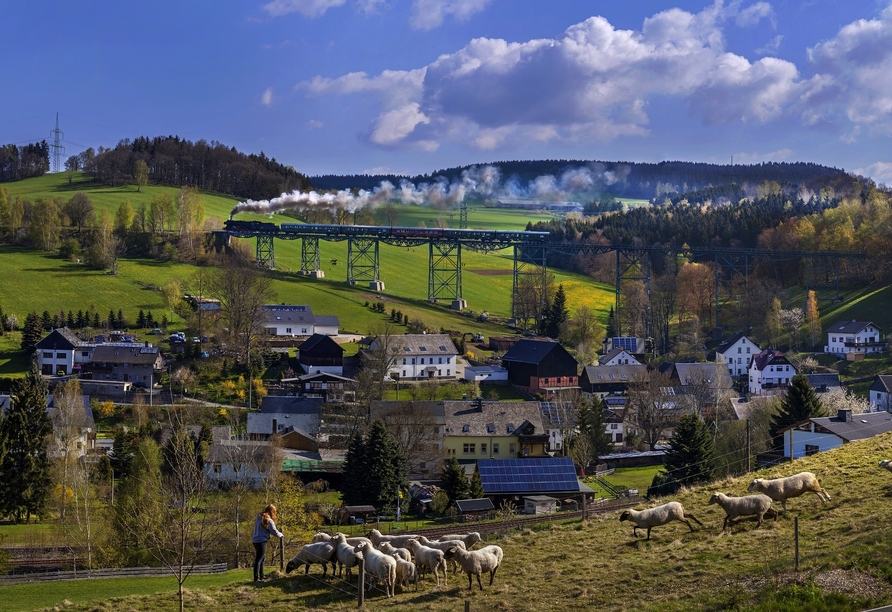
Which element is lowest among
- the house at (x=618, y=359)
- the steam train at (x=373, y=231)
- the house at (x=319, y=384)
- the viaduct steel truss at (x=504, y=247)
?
the house at (x=319, y=384)

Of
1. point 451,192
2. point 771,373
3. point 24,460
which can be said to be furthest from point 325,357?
point 451,192

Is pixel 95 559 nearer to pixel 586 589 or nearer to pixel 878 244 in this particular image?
pixel 586 589

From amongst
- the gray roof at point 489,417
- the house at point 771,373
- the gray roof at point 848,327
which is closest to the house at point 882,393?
the house at point 771,373

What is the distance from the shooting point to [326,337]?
6550 centimetres

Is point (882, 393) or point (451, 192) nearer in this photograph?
point (882, 393)

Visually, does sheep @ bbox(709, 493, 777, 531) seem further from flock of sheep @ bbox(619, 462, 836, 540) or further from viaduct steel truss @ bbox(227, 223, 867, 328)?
viaduct steel truss @ bbox(227, 223, 867, 328)

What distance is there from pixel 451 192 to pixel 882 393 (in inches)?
3405

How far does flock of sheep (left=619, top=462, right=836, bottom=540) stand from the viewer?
18031mm

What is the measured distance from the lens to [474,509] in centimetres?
3606

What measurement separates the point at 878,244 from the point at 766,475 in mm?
85463

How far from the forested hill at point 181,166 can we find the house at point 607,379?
8374 centimetres

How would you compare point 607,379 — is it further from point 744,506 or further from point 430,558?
point 430,558

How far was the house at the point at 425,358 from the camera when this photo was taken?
218 ft

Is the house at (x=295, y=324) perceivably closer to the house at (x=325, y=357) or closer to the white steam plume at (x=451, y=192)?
the house at (x=325, y=357)
